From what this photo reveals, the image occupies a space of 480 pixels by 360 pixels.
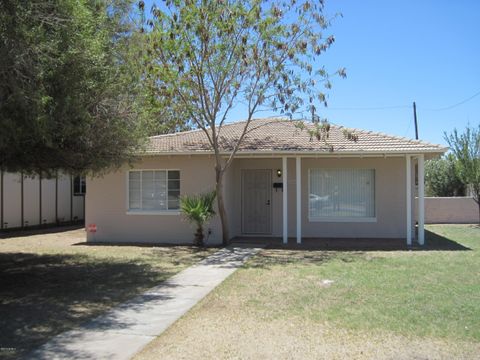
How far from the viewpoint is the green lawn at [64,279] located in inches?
272

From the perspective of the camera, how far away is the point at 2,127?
685 cm

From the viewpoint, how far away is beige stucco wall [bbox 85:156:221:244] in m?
16.3

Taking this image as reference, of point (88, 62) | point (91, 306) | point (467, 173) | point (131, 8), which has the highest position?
point (131, 8)

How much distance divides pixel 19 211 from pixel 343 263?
1383 centimetres

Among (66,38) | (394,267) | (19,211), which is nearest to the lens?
(66,38)

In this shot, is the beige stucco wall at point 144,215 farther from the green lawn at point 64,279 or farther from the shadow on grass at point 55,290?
the shadow on grass at point 55,290

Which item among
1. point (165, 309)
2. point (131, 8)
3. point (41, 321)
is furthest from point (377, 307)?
point (131, 8)

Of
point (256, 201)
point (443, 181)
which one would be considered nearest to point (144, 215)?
point (256, 201)

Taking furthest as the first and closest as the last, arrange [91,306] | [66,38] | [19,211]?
1. [19,211]
2. [91,306]
3. [66,38]

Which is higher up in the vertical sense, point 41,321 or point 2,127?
point 2,127

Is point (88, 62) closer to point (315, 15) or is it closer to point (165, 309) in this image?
point (165, 309)

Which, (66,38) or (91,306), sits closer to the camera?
(66,38)

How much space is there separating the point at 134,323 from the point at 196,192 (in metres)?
9.49

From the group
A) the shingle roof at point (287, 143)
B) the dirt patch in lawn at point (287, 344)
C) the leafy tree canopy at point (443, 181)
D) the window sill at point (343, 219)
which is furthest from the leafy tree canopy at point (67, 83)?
the leafy tree canopy at point (443, 181)
